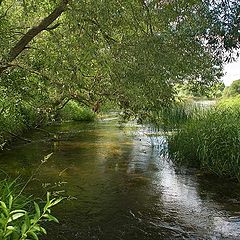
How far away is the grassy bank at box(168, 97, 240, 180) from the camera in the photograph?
932 cm

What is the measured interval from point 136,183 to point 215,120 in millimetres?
3211

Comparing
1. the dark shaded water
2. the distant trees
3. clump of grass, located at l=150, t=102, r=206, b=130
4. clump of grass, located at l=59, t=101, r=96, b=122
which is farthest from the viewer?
clump of grass, located at l=59, t=101, r=96, b=122

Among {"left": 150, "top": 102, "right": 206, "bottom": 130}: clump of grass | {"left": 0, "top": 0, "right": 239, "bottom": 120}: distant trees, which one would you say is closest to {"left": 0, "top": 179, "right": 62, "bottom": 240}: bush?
{"left": 0, "top": 0, "right": 239, "bottom": 120}: distant trees

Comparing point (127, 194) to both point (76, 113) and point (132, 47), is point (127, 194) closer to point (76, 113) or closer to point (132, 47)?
point (132, 47)

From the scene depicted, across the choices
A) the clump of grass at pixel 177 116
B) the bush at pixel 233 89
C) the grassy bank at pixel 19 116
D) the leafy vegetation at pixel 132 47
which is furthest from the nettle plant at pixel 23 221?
the bush at pixel 233 89

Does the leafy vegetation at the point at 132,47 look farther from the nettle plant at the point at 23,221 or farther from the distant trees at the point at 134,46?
the nettle plant at the point at 23,221

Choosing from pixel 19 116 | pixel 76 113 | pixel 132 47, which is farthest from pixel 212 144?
pixel 76 113

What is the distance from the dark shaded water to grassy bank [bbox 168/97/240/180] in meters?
0.41

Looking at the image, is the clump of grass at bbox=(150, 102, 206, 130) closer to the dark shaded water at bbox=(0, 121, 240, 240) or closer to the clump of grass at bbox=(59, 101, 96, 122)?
the dark shaded water at bbox=(0, 121, 240, 240)

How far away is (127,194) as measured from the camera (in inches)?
319

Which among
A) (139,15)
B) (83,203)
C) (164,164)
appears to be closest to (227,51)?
(139,15)

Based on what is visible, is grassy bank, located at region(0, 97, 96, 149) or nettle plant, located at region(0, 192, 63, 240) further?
grassy bank, located at region(0, 97, 96, 149)

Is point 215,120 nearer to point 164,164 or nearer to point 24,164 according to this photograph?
point 164,164

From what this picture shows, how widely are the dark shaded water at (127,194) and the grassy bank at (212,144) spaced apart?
407mm
